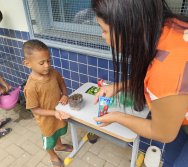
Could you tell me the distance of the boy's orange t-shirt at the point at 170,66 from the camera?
0.59 m

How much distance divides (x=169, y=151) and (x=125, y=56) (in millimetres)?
753

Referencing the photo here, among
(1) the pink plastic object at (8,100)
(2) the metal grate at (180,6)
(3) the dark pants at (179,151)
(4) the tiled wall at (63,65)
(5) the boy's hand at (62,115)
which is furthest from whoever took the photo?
(1) the pink plastic object at (8,100)

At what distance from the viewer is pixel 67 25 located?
1.64 m

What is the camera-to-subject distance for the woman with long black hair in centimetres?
60

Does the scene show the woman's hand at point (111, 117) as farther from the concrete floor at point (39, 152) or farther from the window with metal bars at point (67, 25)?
the concrete floor at point (39, 152)

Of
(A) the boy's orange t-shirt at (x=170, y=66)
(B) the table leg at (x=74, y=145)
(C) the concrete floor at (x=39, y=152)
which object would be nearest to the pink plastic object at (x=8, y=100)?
(C) the concrete floor at (x=39, y=152)

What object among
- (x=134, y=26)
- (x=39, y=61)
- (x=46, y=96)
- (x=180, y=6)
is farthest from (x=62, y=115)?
Answer: (x=180, y=6)

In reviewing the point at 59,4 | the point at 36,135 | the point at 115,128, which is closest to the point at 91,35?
the point at 59,4

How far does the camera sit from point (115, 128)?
1111 millimetres

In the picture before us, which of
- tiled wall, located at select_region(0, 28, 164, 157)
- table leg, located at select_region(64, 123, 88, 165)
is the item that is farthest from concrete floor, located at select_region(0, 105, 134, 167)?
tiled wall, located at select_region(0, 28, 164, 157)

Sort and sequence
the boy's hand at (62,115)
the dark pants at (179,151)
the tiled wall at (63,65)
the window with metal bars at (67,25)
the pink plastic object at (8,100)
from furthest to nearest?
the pink plastic object at (8,100)
the tiled wall at (63,65)
the window with metal bars at (67,25)
the boy's hand at (62,115)
the dark pants at (179,151)

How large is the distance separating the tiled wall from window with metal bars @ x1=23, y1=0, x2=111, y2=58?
10 cm

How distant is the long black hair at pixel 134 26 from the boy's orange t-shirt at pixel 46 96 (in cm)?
76

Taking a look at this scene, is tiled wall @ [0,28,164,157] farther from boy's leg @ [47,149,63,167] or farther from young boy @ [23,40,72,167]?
boy's leg @ [47,149,63,167]
